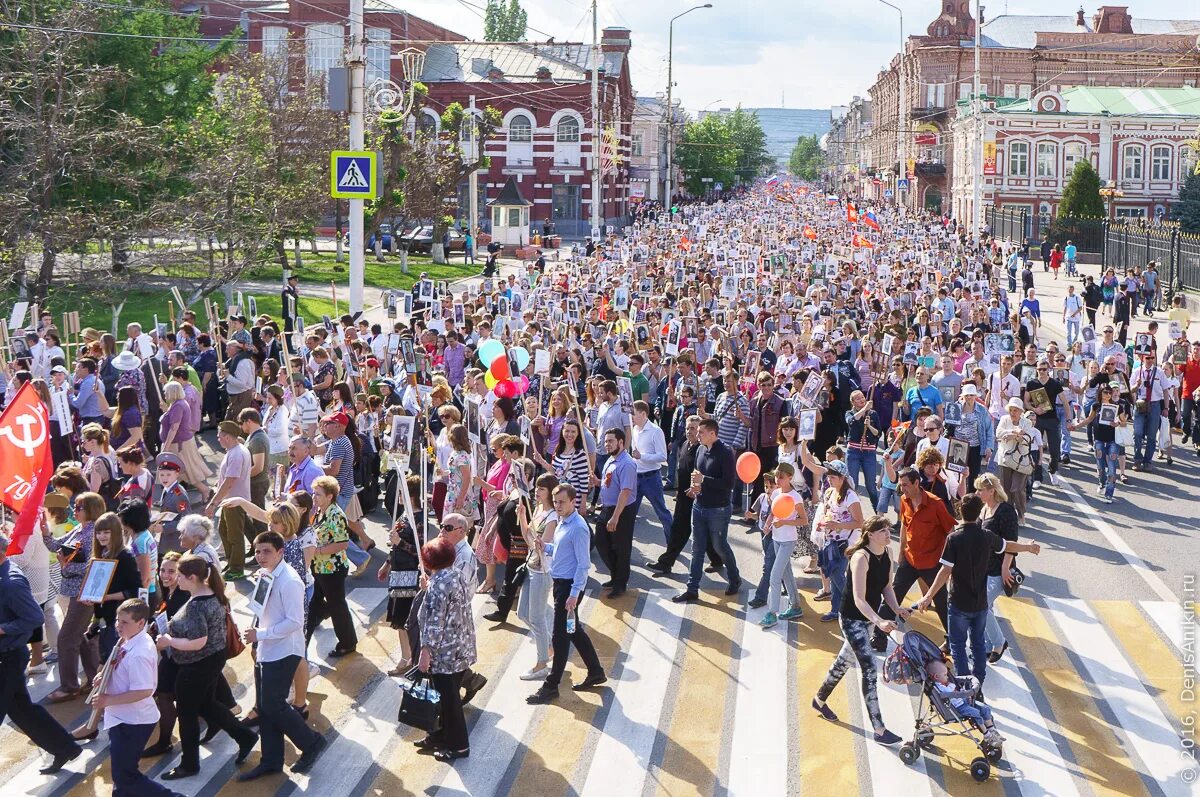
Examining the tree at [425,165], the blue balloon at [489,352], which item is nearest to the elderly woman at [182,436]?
the blue balloon at [489,352]

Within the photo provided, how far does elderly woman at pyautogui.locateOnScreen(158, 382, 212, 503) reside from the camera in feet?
47.5

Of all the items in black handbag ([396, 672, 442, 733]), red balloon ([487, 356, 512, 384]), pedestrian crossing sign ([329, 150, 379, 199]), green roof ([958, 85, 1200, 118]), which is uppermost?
green roof ([958, 85, 1200, 118])

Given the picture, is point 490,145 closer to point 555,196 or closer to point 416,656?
point 555,196

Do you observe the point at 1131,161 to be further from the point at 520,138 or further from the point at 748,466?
the point at 748,466

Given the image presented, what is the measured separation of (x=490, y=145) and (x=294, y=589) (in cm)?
7272

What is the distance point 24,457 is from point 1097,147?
76071mm

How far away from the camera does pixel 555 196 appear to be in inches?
3157

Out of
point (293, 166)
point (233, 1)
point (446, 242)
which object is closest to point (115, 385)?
point (293, 166)

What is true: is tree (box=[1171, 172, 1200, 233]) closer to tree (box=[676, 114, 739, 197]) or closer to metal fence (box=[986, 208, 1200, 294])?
metal fence (box=[986, 208, 1200, 294])

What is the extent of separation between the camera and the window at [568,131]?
7894cm

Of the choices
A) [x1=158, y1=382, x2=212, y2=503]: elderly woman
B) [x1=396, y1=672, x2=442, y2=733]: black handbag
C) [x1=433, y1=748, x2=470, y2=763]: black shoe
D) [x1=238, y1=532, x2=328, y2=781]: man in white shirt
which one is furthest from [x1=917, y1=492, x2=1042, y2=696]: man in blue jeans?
[x1=158, y1=382, x2=212, y2=503]: elderly woman

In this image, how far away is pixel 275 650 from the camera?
27.0ft

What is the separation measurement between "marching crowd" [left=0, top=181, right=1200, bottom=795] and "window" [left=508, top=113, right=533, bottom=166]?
56159 mm

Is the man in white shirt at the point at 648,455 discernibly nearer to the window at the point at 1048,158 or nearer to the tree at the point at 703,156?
the window at the point at 1048,158
